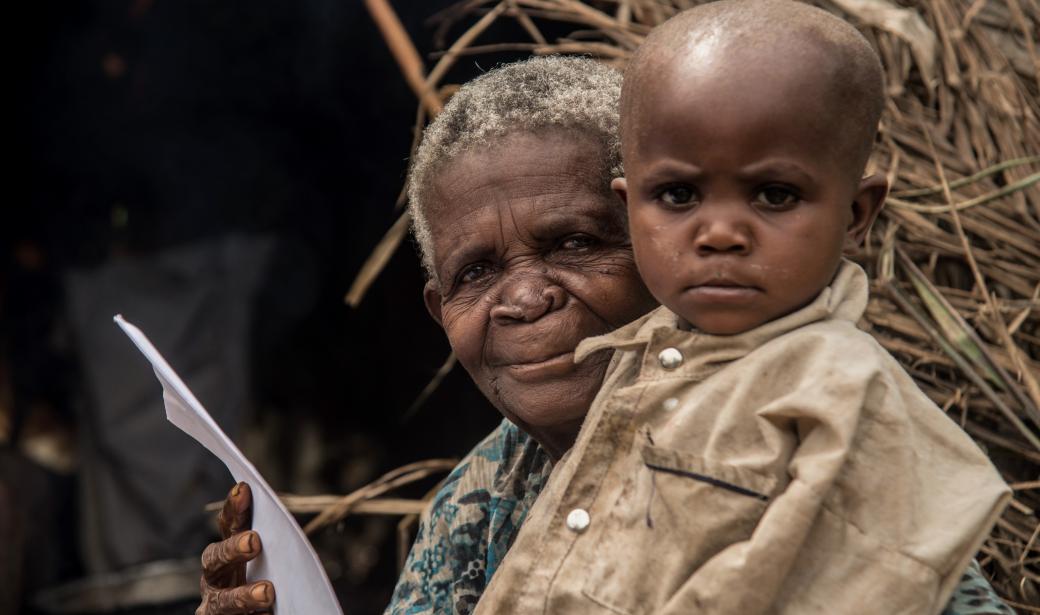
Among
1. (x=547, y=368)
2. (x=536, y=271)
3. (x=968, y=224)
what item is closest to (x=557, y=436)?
(x=547, y=368)

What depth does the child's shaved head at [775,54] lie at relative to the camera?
4.15 ft

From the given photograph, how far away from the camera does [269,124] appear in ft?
15.5

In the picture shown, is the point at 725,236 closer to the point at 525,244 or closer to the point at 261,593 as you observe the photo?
the point at 525,244

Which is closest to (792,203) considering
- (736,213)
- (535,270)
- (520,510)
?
(736,213)

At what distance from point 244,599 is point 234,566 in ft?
0.29

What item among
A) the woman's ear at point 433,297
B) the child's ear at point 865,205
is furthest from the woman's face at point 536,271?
the child's ear at point 865,205

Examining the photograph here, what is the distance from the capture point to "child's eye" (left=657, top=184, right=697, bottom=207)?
132 cm

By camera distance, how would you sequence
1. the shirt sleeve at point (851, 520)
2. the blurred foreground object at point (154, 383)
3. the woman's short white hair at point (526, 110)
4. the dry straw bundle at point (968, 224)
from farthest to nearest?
the blurred foreground object at point (154, 383) → the dry straw bundle at point (968, 224) → the woman's short white hair at point (526, 110) → the shirt sleeve at point (851, 520)

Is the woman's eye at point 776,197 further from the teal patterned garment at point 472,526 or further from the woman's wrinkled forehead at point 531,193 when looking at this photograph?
the teal patterned garment at point 472,526

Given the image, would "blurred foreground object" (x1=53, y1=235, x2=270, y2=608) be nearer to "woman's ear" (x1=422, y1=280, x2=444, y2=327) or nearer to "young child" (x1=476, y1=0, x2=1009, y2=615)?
"woman's ear" (x1=422, y1=280, x2=444, y2=327)

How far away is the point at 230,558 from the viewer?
6.11 feet

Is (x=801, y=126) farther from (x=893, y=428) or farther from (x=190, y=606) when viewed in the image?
(x=190, y=606)

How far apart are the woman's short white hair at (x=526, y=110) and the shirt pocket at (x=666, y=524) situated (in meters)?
0.63

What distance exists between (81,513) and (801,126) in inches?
163
